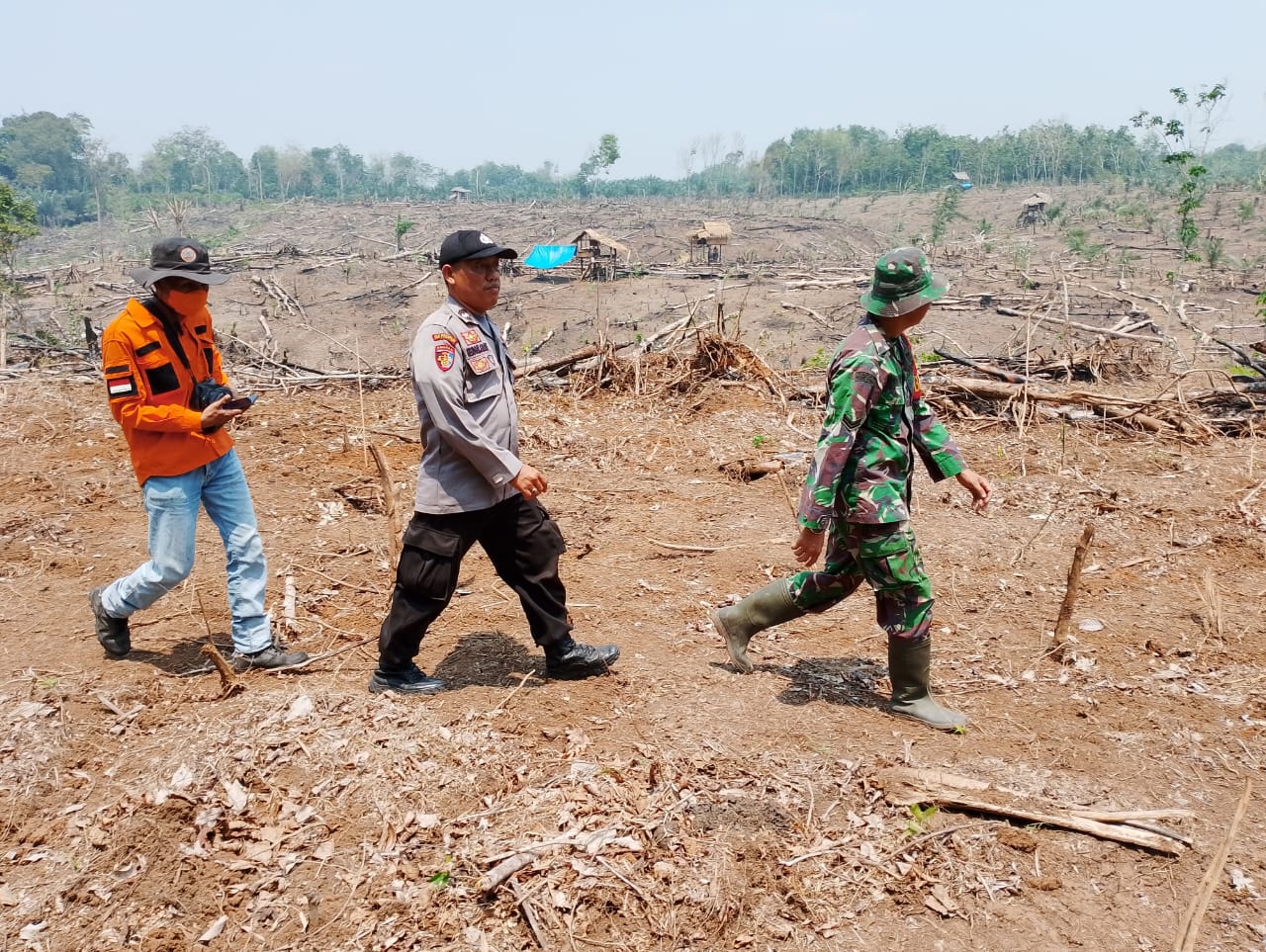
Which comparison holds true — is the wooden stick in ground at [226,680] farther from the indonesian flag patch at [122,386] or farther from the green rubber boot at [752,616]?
the green rubber boot at [752,616]

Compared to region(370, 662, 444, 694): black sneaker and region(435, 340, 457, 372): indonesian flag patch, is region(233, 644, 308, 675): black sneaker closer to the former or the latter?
region(370, 662, 444, 694): black sneaker

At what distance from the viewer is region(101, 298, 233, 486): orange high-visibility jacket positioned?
11.0 feet

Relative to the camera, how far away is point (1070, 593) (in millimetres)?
3861

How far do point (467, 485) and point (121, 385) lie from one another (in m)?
1.40

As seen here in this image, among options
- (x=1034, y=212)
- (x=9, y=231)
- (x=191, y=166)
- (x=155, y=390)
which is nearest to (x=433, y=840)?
(x=155, y=390)

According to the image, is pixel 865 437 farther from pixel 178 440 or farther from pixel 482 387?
pixel 178 440

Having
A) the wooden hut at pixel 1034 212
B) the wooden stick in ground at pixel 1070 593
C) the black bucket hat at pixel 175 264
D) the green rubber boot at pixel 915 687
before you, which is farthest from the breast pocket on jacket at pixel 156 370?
→ the wooden hut at pixel 1034 212

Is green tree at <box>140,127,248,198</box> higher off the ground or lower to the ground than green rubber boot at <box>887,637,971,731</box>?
higher

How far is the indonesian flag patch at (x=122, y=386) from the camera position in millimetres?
3344

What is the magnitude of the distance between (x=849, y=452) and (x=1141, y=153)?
240 feet

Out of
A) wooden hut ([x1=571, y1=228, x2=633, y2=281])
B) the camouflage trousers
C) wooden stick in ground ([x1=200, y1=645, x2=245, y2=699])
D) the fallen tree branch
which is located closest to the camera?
the fallen tree branch

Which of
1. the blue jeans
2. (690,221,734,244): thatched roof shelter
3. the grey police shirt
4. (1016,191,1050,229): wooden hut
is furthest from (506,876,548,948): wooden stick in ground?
(1016,191,1050,229): wooden hut

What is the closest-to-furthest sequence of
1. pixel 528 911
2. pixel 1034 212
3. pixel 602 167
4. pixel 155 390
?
pixel 528 911
pixel 155 390
pixel 1034 212
pixel 602 167

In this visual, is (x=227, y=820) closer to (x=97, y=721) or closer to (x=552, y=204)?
(x=97, y=721)
